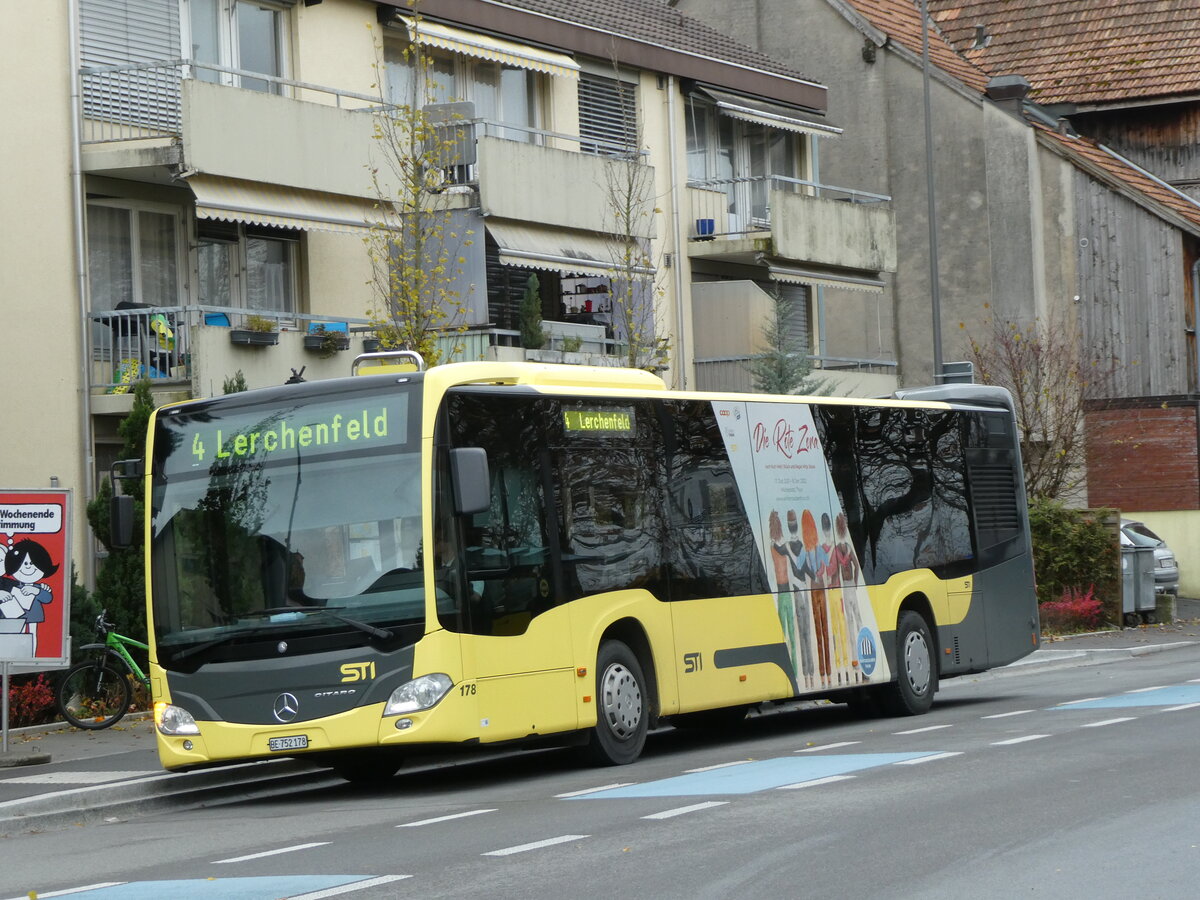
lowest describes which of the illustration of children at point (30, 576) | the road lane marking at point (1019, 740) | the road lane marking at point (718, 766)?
the road lane marking at point (718, 766)

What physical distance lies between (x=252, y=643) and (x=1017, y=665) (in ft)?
48.7

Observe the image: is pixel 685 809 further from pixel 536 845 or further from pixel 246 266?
pixel 246 266

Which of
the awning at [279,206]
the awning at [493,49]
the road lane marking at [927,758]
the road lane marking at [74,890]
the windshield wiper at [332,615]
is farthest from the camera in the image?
the awning at [493,49]

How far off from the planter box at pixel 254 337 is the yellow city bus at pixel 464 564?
8116 mm

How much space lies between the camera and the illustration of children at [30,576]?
50.5ft

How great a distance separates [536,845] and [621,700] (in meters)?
4.44

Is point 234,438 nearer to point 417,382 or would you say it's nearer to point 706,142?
point 417,382

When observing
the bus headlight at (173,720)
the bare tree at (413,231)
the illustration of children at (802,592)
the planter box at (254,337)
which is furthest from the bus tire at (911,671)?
the planter box at (254,337)

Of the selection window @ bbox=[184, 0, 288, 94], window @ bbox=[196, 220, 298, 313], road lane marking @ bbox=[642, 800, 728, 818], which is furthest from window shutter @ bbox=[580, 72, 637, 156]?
road lane marking @ bbox=[642, 800, 728, 818]

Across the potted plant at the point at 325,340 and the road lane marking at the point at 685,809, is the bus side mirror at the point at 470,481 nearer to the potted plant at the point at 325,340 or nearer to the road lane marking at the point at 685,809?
the road lane marking at the point at 685,809

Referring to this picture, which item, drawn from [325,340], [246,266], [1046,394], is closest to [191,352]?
[325,340]

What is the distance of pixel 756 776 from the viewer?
12.6 metres

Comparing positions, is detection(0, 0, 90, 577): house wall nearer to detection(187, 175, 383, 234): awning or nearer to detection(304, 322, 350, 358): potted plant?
detection(187, 175, 383, 234): awning

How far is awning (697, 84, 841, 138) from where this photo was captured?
3288 cm
